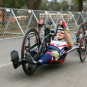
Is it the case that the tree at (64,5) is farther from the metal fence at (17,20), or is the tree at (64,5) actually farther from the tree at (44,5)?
the metal fence at (17,20)

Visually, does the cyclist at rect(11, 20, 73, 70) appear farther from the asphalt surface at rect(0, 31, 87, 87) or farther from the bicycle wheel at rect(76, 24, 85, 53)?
the bicycle wheel at rect(76, 24, 85, 53)

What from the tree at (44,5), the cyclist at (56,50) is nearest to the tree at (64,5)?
the tree at (44,5)

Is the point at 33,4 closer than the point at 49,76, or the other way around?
the point at 49,76

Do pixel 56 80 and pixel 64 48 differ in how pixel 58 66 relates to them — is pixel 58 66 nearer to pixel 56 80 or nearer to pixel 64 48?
pixel 64 48

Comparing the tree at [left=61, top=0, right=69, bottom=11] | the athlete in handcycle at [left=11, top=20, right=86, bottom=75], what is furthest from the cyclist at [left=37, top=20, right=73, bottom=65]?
the tree at [left=61, top=0, right=69, bottom=11]

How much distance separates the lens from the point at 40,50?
484 cm

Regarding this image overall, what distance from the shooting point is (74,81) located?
15.0 feet

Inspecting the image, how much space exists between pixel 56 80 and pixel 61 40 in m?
1.45

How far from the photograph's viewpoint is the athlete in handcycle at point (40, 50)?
4414 millimetres

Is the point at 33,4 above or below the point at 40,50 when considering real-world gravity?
above

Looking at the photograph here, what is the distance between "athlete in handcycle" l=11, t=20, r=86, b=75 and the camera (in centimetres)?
441

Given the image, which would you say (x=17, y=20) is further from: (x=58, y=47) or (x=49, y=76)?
(x=49, y=76)

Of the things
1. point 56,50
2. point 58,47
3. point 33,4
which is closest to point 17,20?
point 33,4

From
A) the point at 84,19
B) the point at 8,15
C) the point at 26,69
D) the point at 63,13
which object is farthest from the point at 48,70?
the point at 84,19
